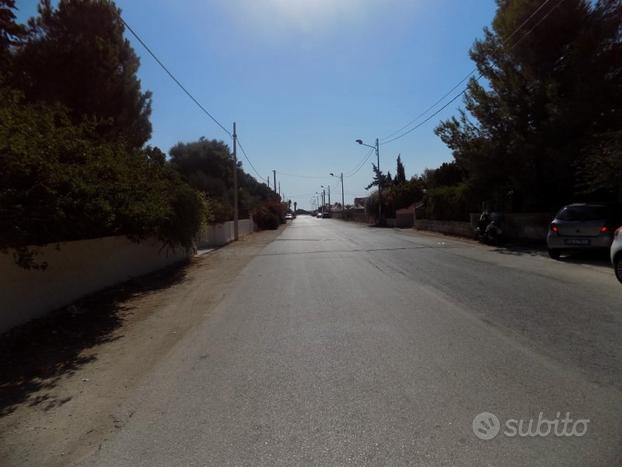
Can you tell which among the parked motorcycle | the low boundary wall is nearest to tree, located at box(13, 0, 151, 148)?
the parked motorcycle

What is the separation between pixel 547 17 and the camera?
21.1 metres

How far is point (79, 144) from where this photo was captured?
9539 millimetres

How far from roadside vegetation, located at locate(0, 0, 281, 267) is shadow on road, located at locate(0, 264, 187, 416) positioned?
1125 millimetres

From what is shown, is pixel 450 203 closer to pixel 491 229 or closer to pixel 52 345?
pixel 491 229

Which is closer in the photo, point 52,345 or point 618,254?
point 52,345

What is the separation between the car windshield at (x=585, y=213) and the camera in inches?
551

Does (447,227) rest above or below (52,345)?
above

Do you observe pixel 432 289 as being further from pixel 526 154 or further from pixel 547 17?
pixel 547 17

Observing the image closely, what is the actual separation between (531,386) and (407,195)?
180 feet

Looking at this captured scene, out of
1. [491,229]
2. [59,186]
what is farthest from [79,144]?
[491,229]

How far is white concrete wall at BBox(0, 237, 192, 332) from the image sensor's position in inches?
294

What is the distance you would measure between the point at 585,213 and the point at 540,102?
892 centimetres

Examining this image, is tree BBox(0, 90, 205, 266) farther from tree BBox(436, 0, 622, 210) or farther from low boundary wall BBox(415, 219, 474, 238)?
low boundary wall BBox(415, 219, 474, 238)

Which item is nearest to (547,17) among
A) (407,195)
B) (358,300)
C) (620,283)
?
(620,283)
